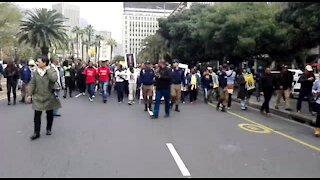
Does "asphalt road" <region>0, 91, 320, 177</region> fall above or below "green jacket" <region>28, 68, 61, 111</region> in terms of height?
below

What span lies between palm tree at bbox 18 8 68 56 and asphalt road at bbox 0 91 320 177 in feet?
121

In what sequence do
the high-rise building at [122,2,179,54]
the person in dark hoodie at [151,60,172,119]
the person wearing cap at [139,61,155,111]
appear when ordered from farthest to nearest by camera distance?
1. the high-rise building at [122,2,179,54]
2. the person wearing cap at [139,61,155,111]
3. the person in dark hoodie at [151,60,172,119]

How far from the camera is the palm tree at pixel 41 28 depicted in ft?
156

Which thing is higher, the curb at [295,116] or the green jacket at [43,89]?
the green jacket at [43,89]

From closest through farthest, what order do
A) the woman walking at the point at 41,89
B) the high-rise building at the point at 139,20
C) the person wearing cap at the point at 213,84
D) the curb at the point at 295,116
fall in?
the woman walking at the point at 41,89, the curb at the point at 295,116, the person wearing cap at the point at 213,84, the high-rise building at the point at 139,20

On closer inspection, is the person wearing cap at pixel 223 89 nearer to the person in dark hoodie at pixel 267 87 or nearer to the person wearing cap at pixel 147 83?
the person in dark hoodie at pixel 267 87

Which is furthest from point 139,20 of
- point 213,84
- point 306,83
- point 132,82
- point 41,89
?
point 41,89

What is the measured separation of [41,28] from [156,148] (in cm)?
4283

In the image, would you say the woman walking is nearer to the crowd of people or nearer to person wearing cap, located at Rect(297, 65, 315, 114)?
the crowd of people

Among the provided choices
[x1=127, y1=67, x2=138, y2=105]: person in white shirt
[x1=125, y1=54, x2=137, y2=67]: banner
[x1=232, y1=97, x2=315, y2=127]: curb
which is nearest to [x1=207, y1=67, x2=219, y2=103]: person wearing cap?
[x1=232, y1=97, x2=315, y2=127]: curb

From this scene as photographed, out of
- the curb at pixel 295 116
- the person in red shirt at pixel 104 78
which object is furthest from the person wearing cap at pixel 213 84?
the person in red shirt at pixel 104 78

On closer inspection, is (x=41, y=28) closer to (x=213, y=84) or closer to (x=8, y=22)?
(x=8, y=22)

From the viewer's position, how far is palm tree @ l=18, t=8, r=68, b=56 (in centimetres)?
4756

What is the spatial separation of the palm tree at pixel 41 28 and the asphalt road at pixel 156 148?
1447 inches
